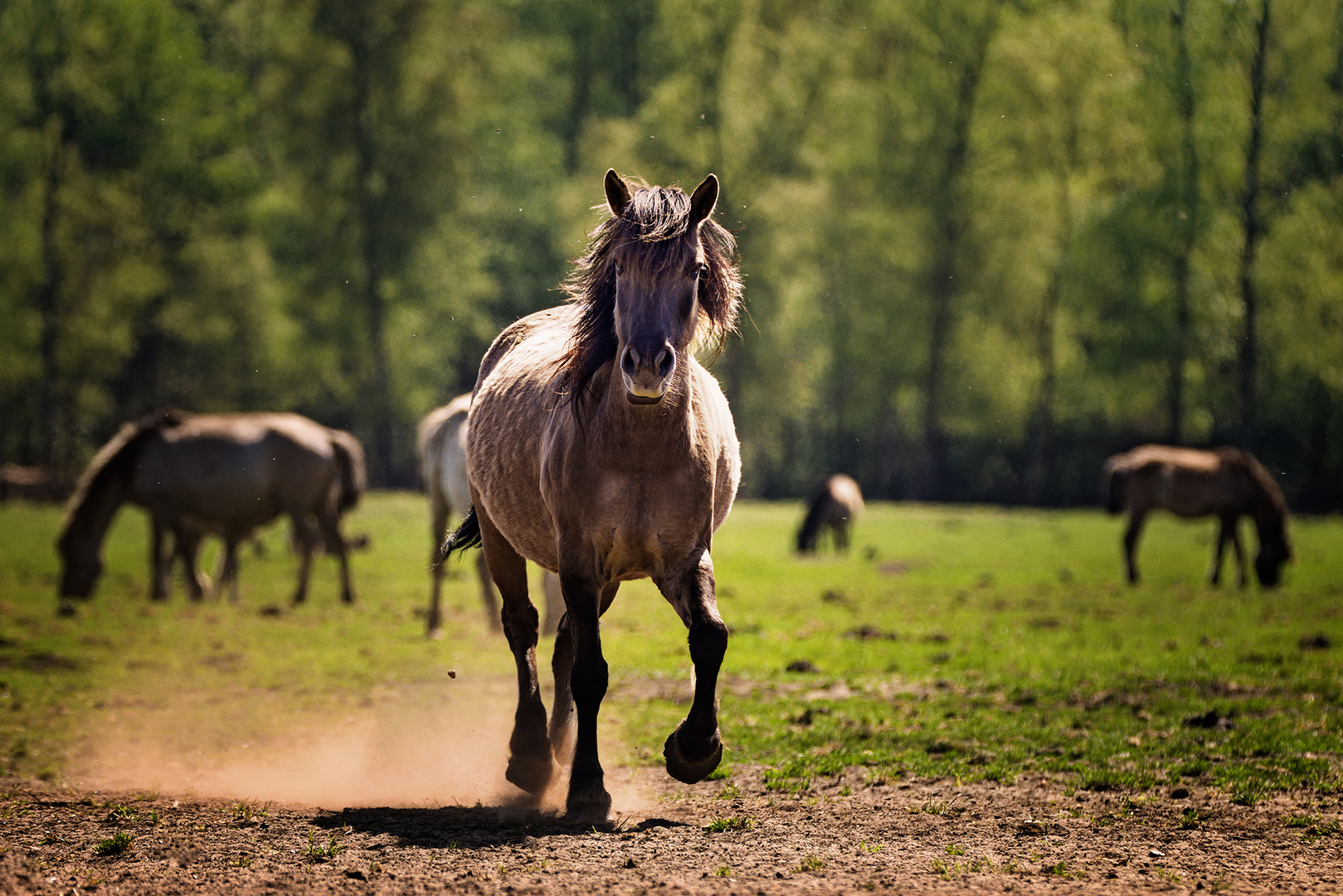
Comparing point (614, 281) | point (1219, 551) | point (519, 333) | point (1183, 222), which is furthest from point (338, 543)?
point (1183, 222)

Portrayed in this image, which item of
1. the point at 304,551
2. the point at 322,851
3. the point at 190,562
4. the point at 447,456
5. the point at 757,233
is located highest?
the point at 757,233

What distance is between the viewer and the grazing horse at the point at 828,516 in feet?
81.9

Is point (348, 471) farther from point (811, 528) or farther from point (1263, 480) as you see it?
point (1263, 480)

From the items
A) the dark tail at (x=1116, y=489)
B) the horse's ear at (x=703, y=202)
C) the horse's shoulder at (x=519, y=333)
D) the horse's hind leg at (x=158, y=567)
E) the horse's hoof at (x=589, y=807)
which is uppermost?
the horse's ear at (x=703, y=202)

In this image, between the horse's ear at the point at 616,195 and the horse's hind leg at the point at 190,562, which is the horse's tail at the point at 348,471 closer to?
the horse's hind leg at the point at 190,562

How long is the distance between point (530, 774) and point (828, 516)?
19.7m

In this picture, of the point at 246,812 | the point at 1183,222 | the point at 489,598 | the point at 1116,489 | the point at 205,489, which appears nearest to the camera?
the point at 246,812

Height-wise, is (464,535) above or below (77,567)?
above

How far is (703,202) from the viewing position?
18.9ft

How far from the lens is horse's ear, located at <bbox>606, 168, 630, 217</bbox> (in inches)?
225

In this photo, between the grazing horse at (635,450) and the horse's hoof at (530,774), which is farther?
the horse's hoof at (530,774)

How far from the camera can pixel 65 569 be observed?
1547 centimetres

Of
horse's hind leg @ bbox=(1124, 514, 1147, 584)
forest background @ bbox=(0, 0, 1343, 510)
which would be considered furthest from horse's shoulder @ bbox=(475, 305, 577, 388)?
forest background @ bbox=(0, 0, 1343, 510)

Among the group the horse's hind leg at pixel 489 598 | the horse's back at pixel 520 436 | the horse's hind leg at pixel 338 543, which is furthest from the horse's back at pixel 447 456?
the horse's back at pixel 520 436
